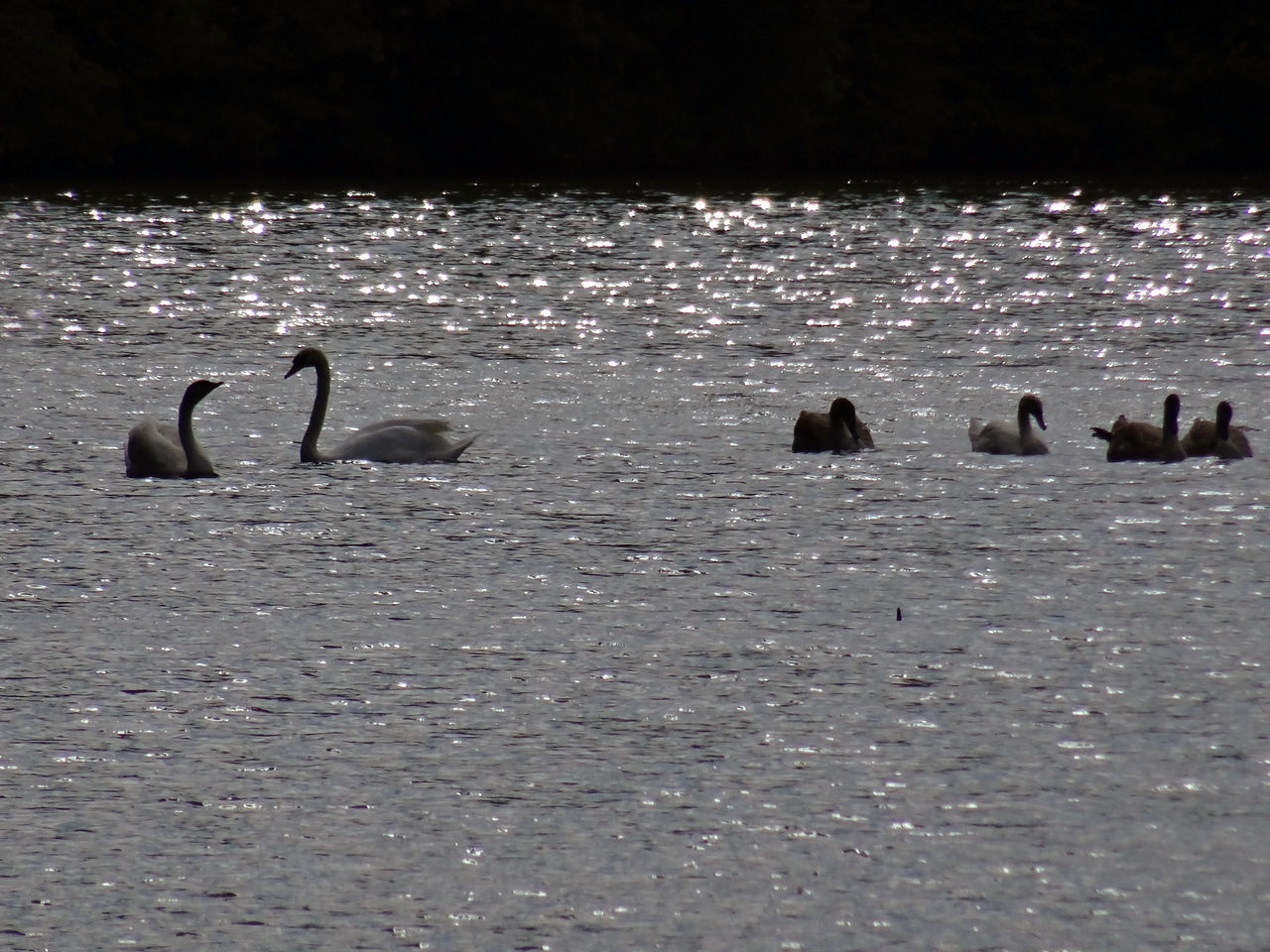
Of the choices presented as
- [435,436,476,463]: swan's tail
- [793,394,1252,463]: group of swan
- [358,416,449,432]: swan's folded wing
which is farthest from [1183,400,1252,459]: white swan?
[358,416,449,432]: swan's folded wing

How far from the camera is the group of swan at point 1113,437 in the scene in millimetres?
16125

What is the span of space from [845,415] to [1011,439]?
1.22 meters

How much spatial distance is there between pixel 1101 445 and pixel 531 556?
20.4ft

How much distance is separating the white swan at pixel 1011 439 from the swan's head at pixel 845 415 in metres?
0.90

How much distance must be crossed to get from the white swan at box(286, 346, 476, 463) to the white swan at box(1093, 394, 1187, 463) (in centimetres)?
471

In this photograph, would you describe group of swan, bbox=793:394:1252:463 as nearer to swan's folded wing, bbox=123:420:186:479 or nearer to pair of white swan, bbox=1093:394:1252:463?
pair of white swan, bbox=1093:394:1252:463

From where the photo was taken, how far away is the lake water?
22.7 feet

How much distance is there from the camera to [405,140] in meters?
64.2

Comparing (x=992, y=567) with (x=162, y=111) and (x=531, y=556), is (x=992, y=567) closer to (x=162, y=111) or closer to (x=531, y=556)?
(x=531, y=556)

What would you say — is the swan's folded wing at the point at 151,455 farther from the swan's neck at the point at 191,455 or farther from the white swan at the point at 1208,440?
the white swan at the point at 1208,440

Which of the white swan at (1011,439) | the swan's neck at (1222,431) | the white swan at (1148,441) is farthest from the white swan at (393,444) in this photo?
the swan's neck at (1222,431)

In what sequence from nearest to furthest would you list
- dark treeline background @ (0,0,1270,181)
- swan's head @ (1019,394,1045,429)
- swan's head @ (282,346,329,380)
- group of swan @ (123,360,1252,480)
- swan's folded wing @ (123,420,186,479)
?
swan's folded wing @ (123,420,186,479)
group of swan @ (123,360,1252,480)
swan's head @ (1019,394,1045,429)
swan's head @ (282,346,329,380)
dark treeline background @ (0,0,1270,181)

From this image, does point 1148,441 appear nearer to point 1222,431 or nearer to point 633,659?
point 1222,431

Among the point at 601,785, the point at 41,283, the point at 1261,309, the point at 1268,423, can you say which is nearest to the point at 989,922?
the point at 601,785
